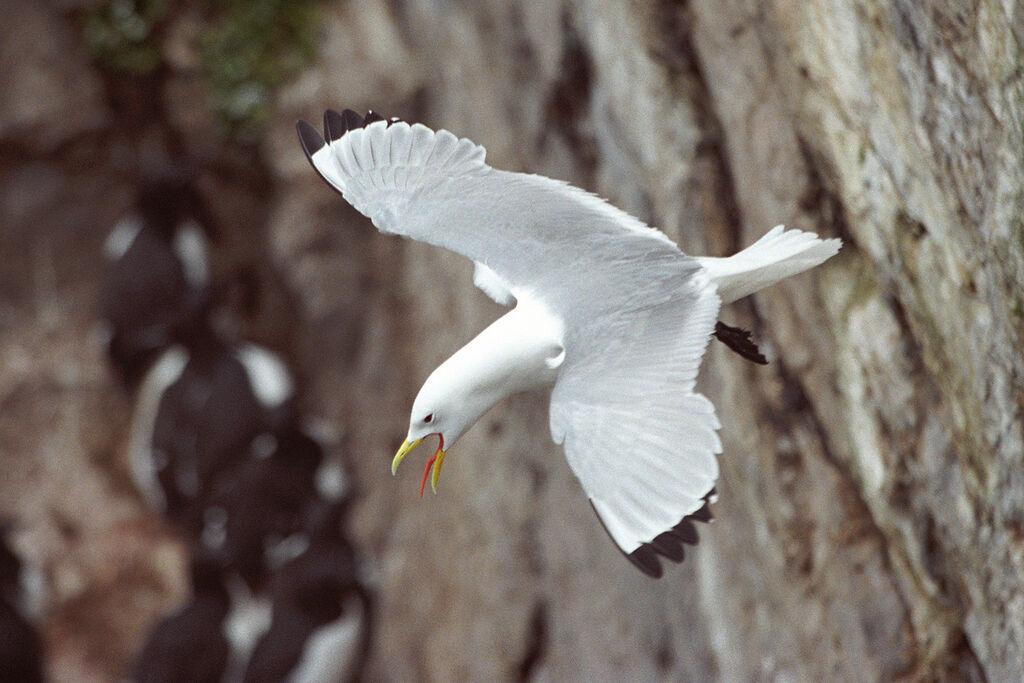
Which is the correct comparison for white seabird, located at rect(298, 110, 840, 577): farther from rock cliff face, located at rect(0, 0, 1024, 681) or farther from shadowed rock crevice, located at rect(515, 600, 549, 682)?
shadowed rock crevice, located at rect(515, 600, 549, 682)

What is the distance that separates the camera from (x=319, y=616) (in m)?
4.01

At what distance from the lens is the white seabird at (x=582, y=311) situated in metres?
1.57

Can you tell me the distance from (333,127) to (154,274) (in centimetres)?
255

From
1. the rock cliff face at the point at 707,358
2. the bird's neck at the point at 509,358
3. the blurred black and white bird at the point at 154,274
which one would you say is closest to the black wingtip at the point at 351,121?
the bird's neck at the point at 509,358

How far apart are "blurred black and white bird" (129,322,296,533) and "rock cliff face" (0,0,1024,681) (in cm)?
15

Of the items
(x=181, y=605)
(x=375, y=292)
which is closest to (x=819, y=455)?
Answer: (x=375, y=292)

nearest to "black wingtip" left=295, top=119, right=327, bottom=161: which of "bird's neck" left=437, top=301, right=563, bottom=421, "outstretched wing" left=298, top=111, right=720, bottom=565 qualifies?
"outstretched wing" left=298, top=111, right=720, bottom=565

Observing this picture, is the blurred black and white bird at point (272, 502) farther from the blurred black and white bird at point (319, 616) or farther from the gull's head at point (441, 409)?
the gull's head at point (441, 409)

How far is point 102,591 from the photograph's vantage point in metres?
4.52

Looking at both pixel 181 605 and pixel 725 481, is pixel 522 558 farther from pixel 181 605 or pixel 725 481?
pixel 181 605

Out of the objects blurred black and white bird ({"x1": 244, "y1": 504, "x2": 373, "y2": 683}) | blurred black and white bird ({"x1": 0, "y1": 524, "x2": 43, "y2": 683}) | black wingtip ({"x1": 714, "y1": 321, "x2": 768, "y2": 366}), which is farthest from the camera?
blurred black and white bird ({"x1": 0, "y1": 524, "x2": 43, "y2": 683})

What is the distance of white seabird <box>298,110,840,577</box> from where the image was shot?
1.57 m

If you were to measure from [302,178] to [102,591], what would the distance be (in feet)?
5.51

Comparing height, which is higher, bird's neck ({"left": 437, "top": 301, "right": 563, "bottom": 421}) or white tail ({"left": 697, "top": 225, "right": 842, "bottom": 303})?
bird's neck ({"left": 437, "top": 301, "right": 563, "bottom": 421})
